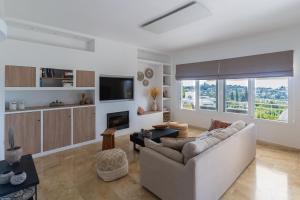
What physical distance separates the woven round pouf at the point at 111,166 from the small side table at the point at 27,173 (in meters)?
0.91

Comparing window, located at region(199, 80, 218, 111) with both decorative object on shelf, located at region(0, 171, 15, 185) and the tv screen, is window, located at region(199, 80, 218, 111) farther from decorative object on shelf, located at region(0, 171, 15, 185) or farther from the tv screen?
decorative object on shelf, located at region(0, 171, 15, 185)

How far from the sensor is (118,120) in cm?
482

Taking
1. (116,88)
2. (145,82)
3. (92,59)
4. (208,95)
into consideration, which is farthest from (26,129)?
(208,95)

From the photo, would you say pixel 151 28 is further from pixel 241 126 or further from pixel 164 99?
pixel 164 99

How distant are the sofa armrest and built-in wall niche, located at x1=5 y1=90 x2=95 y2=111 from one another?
2661 mm

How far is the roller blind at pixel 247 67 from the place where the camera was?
150 inches

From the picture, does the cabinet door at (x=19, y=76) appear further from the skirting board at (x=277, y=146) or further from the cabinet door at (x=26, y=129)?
the skirting board at (x=277, y=146)

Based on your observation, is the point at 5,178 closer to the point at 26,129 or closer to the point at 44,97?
the point at 26,129

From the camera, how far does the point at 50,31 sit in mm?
3746

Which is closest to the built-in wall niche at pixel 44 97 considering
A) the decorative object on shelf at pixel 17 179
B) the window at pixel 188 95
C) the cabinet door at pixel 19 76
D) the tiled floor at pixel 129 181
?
the cabinet door at pixel 19 76

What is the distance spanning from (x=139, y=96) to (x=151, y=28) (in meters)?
2.65

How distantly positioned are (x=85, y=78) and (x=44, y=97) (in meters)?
0.99

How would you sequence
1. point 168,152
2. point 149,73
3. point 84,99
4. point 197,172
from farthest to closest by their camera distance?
point 149,73 < point 84,99 < point 168,152 < point 197,172

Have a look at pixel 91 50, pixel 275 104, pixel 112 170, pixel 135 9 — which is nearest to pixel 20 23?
pixel 91 50
